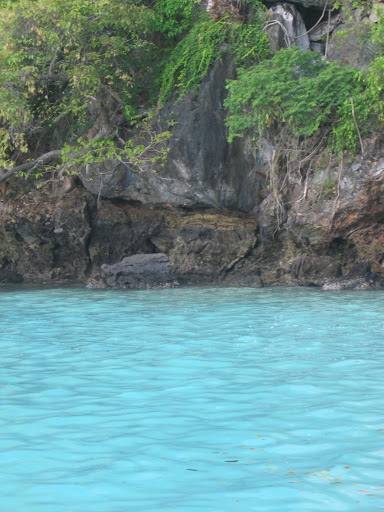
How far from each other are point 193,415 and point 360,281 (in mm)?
9238

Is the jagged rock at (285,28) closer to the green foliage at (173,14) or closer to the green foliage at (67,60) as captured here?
the green foliage at (173,14)

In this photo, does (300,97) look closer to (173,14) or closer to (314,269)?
(314,269)

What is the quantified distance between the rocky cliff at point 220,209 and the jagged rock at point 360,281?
0.03 metres

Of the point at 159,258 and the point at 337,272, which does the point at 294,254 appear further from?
the point at 159,258

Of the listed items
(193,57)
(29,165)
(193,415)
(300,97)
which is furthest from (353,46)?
→ (193,415)

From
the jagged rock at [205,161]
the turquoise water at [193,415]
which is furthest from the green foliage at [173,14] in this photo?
the turquoise water at [193,415]

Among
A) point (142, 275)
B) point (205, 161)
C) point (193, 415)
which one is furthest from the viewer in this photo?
point (205, 161)

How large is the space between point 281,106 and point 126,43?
14.2ft

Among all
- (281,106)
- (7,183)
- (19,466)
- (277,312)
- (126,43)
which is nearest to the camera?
(19,466)

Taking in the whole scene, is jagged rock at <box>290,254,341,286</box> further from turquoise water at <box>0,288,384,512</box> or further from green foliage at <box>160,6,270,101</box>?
turquoise water at <box>0,288,384,512</box>

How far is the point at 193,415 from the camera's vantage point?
15.6 feet

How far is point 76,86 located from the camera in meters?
14.6

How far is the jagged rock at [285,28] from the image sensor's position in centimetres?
1470

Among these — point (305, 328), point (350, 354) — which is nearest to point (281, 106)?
point (305, 328)
